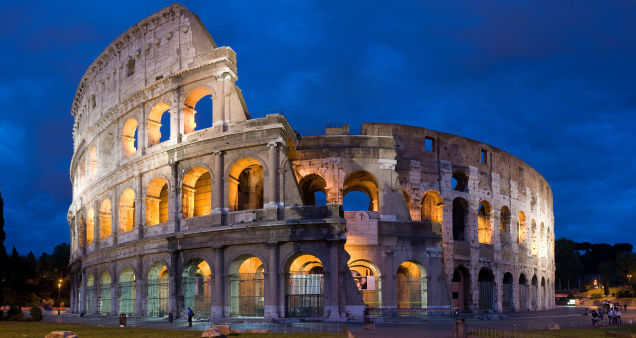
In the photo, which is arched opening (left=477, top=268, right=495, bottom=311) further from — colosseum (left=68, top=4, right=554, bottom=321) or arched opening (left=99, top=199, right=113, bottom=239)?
arched opening (left=99, top=199, right=113, bottom=239)

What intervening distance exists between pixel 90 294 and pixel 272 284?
15.7m

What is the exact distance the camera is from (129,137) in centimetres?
3250

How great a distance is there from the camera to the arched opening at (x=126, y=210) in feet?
105

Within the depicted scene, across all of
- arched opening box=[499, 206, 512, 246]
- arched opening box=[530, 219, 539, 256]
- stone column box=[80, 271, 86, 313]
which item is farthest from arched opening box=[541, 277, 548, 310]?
stone column box=[80, 271, 86, 313]

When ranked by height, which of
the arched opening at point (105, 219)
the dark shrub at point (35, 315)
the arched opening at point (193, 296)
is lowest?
the dark shrub at point (35, 315)

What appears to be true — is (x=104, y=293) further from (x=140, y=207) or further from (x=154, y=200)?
(x=154, y=200)

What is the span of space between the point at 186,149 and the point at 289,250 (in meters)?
7.16

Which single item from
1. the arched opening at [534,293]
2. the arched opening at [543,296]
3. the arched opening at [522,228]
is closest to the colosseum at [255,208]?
the arched opening at [522,228]

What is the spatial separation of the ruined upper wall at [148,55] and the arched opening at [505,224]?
20834mm

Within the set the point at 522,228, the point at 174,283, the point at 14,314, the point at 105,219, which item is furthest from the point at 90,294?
the point at 522,228

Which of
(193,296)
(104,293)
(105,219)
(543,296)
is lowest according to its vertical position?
(543,296)

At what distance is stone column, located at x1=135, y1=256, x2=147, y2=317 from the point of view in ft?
93.8

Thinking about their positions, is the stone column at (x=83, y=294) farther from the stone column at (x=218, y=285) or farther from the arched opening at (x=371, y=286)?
the arched opening at (x=371, y=286)

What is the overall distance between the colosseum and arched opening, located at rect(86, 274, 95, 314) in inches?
9.3
